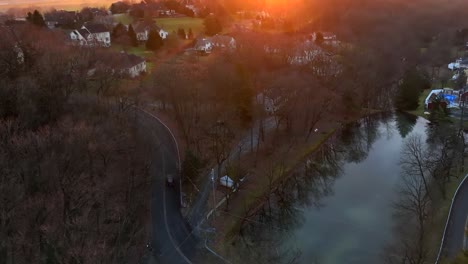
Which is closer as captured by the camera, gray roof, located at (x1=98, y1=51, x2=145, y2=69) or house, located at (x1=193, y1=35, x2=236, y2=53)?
gray roof, located at (x1=98, y1=51, x2=145, y2=69)

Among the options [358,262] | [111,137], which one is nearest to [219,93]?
[111,137]

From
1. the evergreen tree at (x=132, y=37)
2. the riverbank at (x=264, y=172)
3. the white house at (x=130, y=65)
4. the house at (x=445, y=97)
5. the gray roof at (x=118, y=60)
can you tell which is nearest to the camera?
the riverbank at (x=264, y=172)

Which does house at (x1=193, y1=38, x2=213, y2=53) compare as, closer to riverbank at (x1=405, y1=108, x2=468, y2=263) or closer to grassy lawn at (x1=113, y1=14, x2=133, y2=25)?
grassy lawn at (x1=113, y1=14, x2=133, y2=25)

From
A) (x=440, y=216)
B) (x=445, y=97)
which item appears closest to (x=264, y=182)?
(x=440, y=216)

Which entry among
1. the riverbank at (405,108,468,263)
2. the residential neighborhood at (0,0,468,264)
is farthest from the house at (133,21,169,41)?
the riverbank at (405,108,468,263)

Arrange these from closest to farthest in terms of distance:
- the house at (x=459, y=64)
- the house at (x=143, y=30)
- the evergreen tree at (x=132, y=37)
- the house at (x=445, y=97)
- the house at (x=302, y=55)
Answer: the house at (x=445, y=97) < the house at (x=302, y=55) < the house at (x=459, y=64) < the evergreen tree at (x=132, y=37) < the house at (x=143, y=30)

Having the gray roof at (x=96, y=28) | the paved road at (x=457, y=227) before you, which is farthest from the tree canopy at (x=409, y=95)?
the gray roof at (x=96, y=28)

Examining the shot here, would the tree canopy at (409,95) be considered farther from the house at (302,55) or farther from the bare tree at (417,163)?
the bare tree at (417,163)
